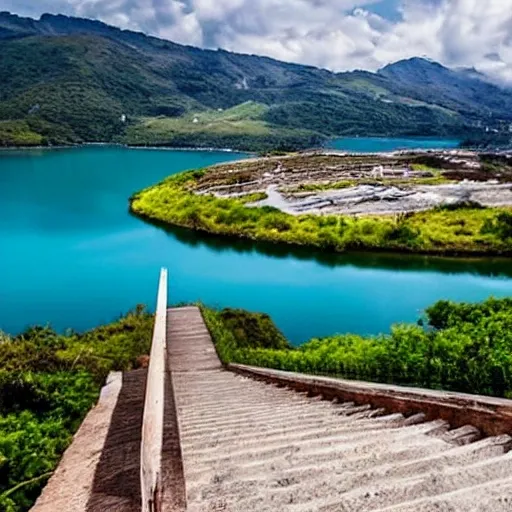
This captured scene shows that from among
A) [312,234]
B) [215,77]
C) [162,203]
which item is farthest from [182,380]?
[215,77]

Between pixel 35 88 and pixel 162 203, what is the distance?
92487mm

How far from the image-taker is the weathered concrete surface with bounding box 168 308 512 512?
1.53 m

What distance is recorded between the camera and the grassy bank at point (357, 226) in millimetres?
23859

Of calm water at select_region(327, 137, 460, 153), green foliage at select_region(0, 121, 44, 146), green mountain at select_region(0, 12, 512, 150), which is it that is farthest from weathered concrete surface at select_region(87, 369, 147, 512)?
green foliage at select_region(0, 121, 44, 146)

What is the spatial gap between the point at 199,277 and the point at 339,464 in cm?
1943

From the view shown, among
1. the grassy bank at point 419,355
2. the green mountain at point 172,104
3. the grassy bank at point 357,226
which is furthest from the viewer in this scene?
the green mountain at point 172,104

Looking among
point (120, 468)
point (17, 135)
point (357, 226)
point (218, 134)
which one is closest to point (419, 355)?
point (120, 468)

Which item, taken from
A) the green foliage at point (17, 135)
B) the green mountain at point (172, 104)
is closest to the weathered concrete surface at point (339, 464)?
the green mountain at point (172, 104)

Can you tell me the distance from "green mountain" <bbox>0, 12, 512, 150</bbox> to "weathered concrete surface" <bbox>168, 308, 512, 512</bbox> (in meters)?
78.5

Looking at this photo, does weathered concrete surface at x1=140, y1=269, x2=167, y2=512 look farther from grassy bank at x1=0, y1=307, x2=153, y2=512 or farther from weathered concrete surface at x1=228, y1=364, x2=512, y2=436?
grassy bank at x1=0, y1=307, x2=153, y2=512

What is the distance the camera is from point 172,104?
425ft

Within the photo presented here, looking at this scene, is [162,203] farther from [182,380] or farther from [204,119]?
[204,119]

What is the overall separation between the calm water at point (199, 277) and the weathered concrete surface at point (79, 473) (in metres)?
10.5

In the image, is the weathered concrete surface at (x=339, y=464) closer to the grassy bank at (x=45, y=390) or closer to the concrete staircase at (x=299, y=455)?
the concrete staircase at (x=299, y=455)
